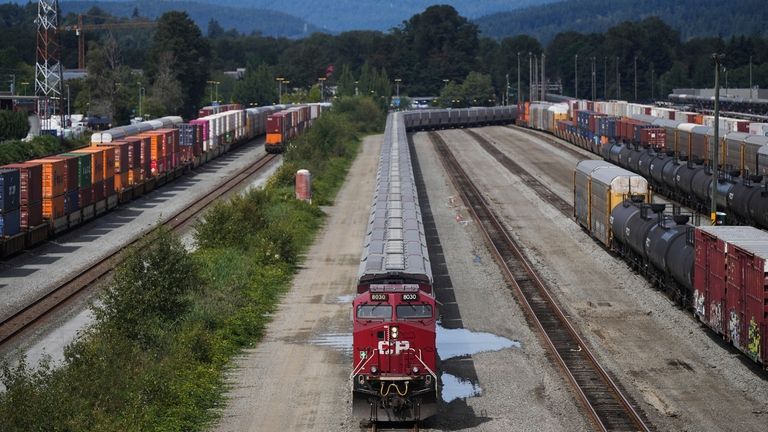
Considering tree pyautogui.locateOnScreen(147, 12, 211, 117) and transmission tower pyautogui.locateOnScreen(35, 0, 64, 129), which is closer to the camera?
transmission tower pyautogui.locateOnScreen(35, 0, 64, 129)

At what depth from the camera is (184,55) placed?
181000 millimetres

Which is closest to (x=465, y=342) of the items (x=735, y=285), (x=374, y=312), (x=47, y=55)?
(x=735, y=285)

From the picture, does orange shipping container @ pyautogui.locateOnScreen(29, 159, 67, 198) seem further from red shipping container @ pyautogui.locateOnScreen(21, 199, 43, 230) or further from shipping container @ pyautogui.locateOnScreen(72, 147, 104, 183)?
shipping container @ pyautogui.locateOnScreen(72, 147, 104, 183)

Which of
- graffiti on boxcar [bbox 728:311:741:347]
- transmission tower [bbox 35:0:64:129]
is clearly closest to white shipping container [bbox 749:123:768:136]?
graffiti on boxcar [bbox 728:311:741:347]

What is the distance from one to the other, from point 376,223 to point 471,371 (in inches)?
228

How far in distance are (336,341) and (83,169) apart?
29.1 m

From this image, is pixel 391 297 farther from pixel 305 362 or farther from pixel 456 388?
pixel 305 362

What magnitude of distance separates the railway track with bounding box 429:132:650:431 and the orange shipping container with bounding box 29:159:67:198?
19089 millimetres

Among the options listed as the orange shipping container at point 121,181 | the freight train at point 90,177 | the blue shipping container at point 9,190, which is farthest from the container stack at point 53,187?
the orange shipping container at point 121,181

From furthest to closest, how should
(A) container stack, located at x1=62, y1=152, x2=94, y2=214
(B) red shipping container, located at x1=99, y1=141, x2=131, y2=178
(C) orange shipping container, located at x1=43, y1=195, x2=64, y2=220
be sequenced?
1. (B) red shipping container, located at x1=99, y1=141, x2=131, y2=178
2. (A) container stack, located at x1=62, y1=152, x2=94, y2=214
3. (C) orange shipping container, located at x1=43, y1=195, x2=64, y2=220

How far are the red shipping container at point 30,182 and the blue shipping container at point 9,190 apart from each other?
531 millimetres

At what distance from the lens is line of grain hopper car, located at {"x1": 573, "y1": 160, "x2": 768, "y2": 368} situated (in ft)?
92.0

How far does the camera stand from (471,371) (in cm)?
2938

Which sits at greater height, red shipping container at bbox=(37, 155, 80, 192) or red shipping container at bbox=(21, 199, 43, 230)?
red shipping container at bbox=(37, 155, 80, 192)
